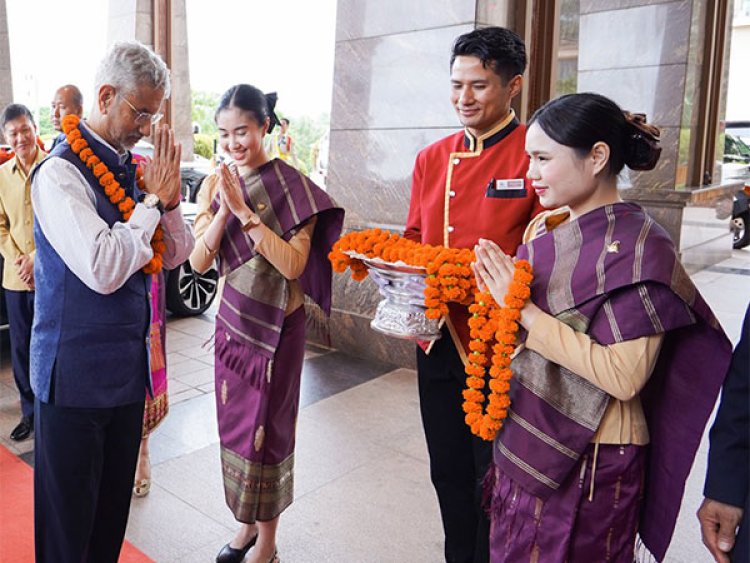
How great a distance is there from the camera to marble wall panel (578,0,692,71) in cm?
733

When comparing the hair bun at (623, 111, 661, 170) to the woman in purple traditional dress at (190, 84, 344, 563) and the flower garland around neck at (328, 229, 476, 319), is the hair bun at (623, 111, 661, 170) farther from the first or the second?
the woman in purple traditional dress at (190, 84, 344, 563)

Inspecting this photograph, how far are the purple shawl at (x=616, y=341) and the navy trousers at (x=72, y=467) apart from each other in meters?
1.08

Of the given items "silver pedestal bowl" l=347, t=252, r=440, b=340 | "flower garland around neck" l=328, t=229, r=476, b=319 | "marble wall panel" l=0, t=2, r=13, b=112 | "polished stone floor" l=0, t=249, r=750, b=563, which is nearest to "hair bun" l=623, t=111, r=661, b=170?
"flower garland around neck" l=328, t=229, r=476, b=319

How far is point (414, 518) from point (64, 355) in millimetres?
1577

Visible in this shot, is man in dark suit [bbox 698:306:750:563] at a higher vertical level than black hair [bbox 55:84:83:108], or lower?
lower

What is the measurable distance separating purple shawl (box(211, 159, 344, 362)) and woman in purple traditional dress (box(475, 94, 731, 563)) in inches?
36.6

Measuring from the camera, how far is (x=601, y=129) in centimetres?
144

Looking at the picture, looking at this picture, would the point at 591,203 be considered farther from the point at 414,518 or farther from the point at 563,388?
the point at 414,518

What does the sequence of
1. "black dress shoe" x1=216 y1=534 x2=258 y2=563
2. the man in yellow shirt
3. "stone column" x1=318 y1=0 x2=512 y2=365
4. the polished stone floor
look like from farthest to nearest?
"stone column" x1=318 y1=0 x2=512 y2=365 → the man in yellow shirt → the polished stone floor → "black dress shoe" x1=216 y1=534 x2=258 y2=563

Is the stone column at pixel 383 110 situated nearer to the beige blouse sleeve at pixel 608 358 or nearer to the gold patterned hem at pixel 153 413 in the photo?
the gold patterned hem at pixel 153 413

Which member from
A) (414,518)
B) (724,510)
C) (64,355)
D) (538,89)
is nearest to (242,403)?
(64,355)

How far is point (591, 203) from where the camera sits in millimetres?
1508

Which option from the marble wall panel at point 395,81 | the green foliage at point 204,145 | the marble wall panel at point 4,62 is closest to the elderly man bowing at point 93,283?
the marble wall panel at point 395,81

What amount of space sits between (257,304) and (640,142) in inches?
52.3
